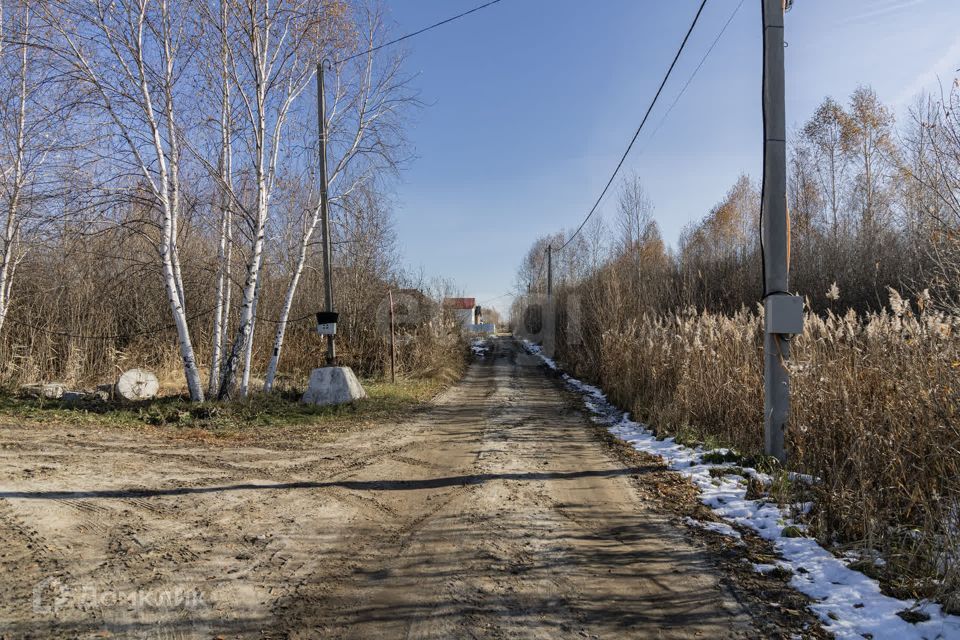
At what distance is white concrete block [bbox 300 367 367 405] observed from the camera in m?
9.80

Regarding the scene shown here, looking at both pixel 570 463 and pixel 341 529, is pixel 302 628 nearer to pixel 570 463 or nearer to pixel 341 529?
pixel 341 529

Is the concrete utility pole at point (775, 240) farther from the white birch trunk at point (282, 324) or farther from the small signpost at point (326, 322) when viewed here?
the white birch trunk at point (282, 324)

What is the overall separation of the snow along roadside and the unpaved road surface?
0.53 meters

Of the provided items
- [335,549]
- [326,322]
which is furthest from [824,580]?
[326,322]

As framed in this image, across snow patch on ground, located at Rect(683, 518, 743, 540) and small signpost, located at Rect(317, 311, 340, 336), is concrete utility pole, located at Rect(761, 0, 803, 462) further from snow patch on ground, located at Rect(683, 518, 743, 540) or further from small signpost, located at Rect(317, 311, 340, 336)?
small signpost, located at Rect(317, 311, 340, 336)

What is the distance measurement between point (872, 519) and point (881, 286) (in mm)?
16030

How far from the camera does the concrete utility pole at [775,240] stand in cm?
532

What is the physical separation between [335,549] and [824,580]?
3262 millimetres

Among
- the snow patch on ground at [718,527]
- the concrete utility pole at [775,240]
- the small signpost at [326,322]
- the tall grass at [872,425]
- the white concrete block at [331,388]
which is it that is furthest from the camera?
the small signpost at [326,322]

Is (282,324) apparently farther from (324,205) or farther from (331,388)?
(324,205)

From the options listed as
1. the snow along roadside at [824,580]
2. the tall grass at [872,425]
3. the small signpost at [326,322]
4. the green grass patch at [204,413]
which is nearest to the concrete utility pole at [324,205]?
the small signpost at [326,322]

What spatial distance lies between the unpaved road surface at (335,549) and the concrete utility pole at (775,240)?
1.82 m

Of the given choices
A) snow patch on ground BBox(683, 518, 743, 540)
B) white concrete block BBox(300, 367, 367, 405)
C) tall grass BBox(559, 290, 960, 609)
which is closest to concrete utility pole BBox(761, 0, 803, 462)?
tall grass BBox(559, 290, 960, 609)

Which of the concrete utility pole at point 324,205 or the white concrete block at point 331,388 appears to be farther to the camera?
the concrete utility pole at point 324,205
